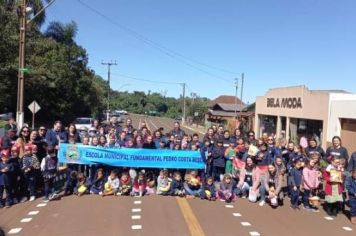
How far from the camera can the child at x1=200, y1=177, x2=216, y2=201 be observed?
1139 centimetres

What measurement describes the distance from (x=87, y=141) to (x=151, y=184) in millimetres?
2182

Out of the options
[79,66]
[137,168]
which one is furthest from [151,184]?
[79,66]

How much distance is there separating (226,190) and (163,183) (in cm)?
171

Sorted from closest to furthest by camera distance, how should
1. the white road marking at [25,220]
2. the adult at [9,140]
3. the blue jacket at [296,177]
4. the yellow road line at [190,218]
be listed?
the yellow road line at [190,218]
the white road marking at [25,220]
the adult at [9,140]
the blue jacket at [296,177]

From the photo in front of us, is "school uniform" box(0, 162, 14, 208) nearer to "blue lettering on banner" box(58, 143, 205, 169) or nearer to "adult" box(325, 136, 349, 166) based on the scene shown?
"blue lettering on banner" box(58, 143, 205, 169)

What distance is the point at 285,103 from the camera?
31.2m

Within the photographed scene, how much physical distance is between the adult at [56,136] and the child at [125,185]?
6.29 ft

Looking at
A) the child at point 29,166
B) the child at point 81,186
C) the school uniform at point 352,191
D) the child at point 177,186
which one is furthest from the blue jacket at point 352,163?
the child at point 29,166

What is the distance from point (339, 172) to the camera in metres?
10.6

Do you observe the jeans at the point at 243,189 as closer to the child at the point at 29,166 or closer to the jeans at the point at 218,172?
the jeans at the point at 218,172

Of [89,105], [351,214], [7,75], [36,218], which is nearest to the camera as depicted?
[36,218]

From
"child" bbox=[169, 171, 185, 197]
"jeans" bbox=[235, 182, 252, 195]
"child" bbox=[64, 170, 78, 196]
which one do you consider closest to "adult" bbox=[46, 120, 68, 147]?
"child" bbox=[64, 170, 78, 196]

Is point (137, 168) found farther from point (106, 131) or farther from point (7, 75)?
point (7, 75)

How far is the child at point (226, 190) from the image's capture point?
37.1ft
